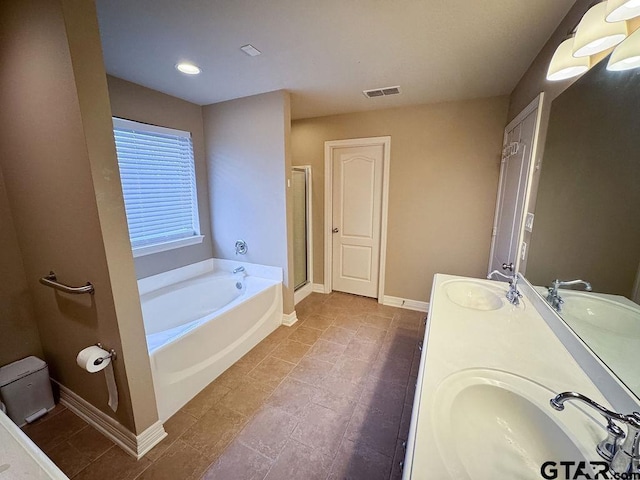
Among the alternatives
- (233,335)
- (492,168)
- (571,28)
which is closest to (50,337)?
(233,335)

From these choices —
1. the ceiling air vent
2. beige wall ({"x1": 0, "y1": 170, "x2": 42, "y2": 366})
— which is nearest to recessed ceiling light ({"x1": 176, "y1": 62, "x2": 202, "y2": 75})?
beige wall ({"x1": 0, "y1": 170, "x2": 42, "y2": 366})

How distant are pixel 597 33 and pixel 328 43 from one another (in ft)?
4.27

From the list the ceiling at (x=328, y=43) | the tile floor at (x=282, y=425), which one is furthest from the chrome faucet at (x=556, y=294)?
the ceiling at (x=328, y=43)

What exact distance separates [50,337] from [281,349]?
167cm

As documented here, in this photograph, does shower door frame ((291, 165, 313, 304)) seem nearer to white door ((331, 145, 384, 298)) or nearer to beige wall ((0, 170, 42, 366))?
white door ((331, 145, 384, 298))

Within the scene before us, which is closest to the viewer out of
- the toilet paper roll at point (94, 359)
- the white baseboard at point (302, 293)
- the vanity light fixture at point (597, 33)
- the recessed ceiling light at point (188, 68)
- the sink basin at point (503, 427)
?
the sink basin at point (503, 427)

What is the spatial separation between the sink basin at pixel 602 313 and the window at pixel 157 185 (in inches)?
121

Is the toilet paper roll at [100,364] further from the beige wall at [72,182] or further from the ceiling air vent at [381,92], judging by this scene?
the ceiling air vent at [381,92]

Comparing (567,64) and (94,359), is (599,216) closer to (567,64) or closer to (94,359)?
(567,64)

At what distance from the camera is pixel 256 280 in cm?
285

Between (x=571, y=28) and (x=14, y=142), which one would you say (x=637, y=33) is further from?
(x=14, y=142)

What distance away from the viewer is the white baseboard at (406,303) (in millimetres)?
3258

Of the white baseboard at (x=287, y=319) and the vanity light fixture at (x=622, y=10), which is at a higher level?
the vanity light fixture at (x=622, y=10)

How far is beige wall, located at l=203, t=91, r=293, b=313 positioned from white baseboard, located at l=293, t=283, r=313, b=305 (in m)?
0.54
